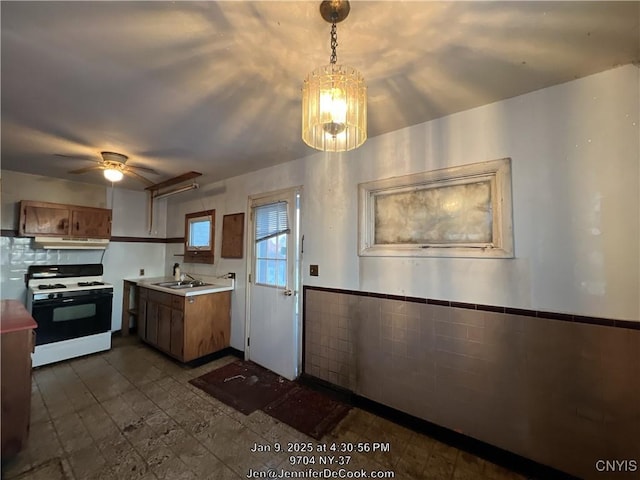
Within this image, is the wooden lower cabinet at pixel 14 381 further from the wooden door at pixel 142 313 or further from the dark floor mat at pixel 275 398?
the wooden door at pixel 142 313

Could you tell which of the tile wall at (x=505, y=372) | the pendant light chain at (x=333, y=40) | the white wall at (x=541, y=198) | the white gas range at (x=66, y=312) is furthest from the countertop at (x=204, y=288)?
the pendant light chain at (x=333, y=40)

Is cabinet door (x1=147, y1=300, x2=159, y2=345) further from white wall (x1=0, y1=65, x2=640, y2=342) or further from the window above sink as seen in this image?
white wall (x1=0, y1=65, x2=640, y2=342)

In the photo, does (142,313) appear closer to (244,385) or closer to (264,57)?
(244,385)

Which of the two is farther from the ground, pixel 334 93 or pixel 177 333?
pixel 334 93

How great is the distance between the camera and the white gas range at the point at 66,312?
2992 millimetres

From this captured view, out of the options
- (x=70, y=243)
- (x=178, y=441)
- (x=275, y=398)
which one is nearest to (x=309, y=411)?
(x=275, y=398)

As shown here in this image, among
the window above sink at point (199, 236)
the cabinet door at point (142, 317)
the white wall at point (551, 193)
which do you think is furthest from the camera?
the window above sink at point (199, 236)

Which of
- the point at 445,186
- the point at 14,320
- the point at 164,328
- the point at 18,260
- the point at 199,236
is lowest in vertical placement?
the point at 164,328

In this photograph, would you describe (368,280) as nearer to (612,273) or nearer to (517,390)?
(517,390)

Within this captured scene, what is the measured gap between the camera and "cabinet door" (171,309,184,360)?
9.82 feet

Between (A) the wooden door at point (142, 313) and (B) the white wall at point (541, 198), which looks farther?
(A) the wooden door at point (142, 313)

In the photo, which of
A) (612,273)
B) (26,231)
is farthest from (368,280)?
(26,231)

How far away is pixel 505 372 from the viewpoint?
1696 mm

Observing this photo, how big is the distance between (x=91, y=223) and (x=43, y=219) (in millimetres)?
460
